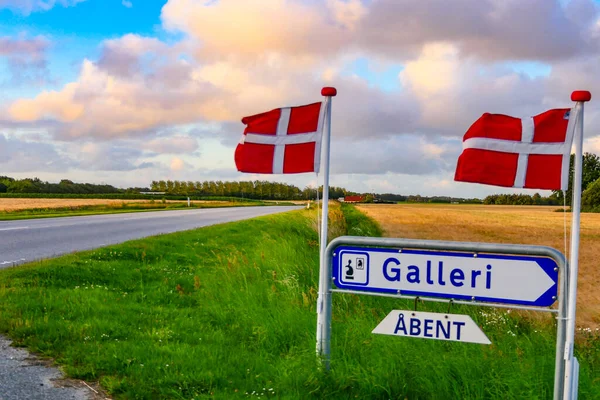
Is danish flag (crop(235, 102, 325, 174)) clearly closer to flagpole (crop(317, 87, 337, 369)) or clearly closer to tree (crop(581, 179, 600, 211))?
flagpole (crop(317, 87, 337, 369))

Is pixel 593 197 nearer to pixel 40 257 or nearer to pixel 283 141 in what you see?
pixel 40 257

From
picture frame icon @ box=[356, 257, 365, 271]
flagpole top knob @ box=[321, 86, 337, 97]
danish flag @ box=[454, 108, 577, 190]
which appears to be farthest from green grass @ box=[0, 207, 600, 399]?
flagpole top knob @ box=[321, 86, 337, 97]

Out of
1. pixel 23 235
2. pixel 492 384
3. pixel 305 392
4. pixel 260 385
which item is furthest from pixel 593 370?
pixel 23 235

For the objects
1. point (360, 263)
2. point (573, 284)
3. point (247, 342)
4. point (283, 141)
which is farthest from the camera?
point (247, 342)

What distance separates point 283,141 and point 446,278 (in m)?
1.72

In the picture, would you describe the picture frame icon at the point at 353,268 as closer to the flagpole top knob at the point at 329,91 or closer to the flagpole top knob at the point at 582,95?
the flagpole top knob at the point at 329,91

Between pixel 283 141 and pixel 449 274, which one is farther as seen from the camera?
pixel 283 141

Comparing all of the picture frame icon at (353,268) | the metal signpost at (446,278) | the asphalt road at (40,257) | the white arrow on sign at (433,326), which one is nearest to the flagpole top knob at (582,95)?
the metal signpost at (446,278)

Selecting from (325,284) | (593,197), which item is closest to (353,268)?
(325,284)

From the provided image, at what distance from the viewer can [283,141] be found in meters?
4.64

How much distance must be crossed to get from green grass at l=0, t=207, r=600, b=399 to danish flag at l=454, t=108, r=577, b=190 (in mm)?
1426

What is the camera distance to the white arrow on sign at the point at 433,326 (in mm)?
3969

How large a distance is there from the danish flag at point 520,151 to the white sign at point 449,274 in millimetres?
560

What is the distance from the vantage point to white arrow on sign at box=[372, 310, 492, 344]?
3.97 metres
